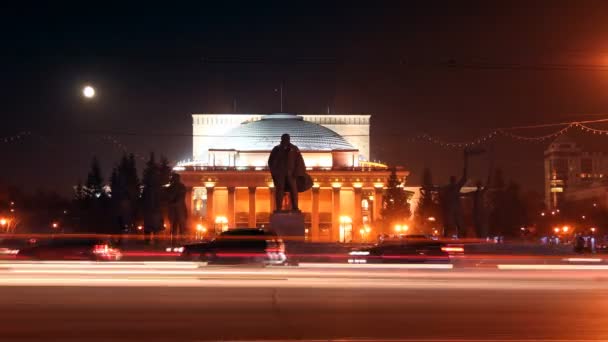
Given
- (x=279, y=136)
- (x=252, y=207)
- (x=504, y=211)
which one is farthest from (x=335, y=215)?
(x=504, y=211)

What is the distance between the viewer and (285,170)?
43.4 metres

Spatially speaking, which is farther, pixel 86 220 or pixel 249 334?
pixel 86 220

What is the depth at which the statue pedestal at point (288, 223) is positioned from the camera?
143ft

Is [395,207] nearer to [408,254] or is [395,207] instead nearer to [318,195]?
[318,195]

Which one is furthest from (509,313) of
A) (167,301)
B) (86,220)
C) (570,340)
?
(86,220)

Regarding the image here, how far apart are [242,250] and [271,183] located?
9869 cm

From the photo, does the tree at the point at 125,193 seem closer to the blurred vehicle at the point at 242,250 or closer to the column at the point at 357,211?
the blurred vehicle at the point at 242,250

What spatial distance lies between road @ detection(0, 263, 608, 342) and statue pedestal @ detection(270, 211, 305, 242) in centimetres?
1388

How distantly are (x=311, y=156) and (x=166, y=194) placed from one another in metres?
72.8

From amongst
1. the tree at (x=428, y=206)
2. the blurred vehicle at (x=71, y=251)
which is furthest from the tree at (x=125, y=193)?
the blurred vehicle at (x=71, y=251)

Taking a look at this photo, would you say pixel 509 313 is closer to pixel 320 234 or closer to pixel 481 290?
pixel 481 290

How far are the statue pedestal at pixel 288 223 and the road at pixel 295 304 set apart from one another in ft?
45.5

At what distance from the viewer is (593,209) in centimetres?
11931

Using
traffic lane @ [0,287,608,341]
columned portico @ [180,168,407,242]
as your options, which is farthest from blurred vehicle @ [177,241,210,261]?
columned portico @ [180,168,407,242]
